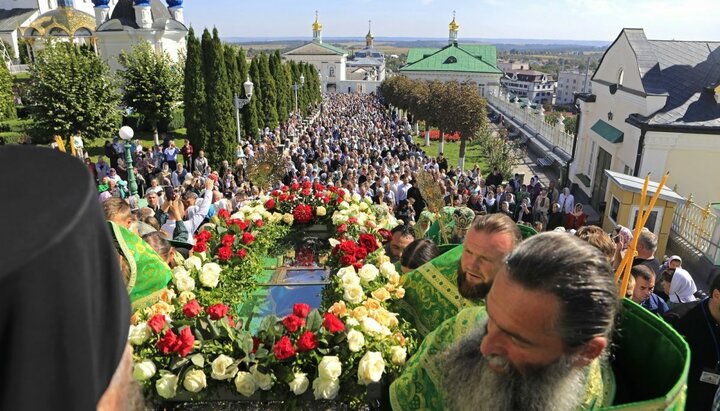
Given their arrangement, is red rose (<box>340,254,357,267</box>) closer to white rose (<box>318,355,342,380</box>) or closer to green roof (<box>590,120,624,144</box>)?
white rose (<box>318,355,342,380</box>)

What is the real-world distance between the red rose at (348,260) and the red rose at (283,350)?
1488 millimetres

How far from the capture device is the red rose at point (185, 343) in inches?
A: 102

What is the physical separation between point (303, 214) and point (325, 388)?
341 cm

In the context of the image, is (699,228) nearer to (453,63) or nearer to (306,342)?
(306,342)

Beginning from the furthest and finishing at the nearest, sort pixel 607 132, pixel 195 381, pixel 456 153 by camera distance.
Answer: pixel 456 153 → pixel 607 132 → pixel 195 381

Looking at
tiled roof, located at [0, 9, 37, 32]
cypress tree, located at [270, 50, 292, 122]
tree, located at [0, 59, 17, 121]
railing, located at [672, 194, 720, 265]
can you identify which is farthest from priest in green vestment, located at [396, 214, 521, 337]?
tiled roof, located at [0, 9, 37, 32]

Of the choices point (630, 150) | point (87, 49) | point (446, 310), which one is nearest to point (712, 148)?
point (630, 150)

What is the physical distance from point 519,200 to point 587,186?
5443 mm

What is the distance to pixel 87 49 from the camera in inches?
917

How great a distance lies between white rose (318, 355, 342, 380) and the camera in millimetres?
2521

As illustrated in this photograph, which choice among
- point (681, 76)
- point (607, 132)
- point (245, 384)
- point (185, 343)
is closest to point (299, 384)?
point (245, 384)

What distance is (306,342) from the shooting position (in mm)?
2623

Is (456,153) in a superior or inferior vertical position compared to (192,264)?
inferior

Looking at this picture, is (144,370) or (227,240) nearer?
(144,370)
